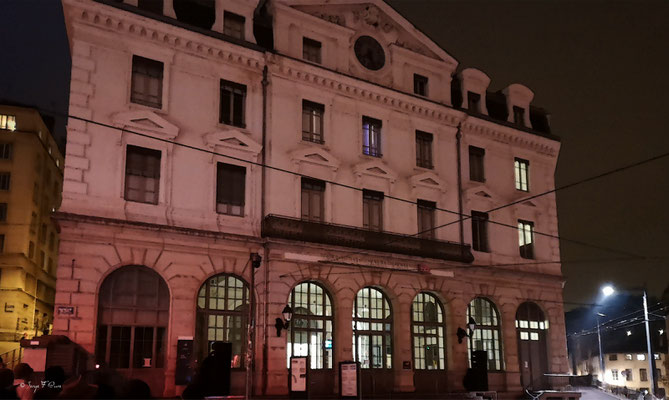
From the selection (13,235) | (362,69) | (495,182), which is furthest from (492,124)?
(13,235)

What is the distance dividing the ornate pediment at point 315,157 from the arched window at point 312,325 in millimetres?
5342

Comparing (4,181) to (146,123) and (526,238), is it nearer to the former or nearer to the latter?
(146,123)

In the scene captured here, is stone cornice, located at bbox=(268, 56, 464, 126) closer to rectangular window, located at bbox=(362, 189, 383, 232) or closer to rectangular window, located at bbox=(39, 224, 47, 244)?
rectangular window, located at bbox=(362, 189, 383, 232)

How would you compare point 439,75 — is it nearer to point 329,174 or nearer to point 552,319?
point 329,174

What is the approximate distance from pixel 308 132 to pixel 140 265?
32.6 ft

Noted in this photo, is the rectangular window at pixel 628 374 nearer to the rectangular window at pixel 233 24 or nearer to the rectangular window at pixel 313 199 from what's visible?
the rectangular window at pixel 313 199

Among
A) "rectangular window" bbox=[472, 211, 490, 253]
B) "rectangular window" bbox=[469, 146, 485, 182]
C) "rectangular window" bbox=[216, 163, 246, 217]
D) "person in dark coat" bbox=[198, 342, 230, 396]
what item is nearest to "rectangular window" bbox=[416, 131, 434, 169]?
"rectangular window" bbox=[469, 146, 485, 182]

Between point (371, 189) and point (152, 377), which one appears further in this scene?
point (371, 189)

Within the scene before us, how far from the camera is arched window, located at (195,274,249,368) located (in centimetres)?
2675

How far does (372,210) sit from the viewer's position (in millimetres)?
32688

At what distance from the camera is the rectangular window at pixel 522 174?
3922 cm

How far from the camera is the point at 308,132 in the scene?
3142 cm

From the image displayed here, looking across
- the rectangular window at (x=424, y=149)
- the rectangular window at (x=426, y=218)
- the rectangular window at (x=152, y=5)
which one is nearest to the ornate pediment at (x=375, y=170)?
the rectangular window at (x=426, y=218)

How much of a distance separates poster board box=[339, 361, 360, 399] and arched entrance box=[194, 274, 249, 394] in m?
3.92
